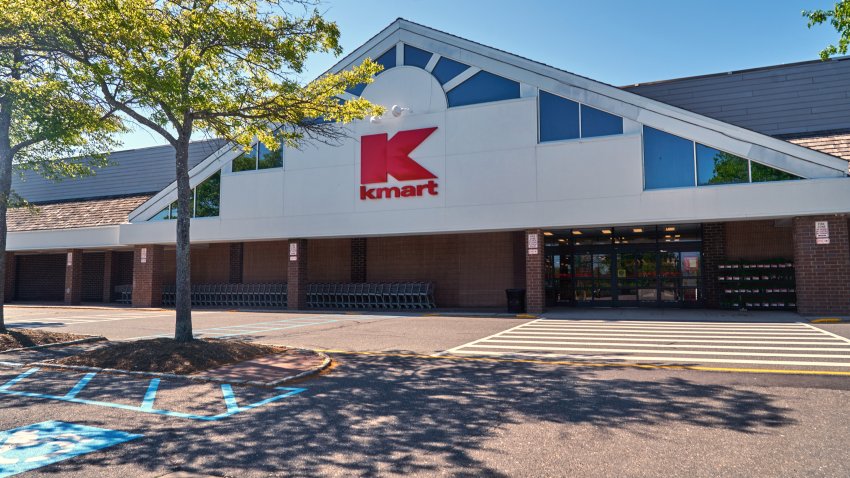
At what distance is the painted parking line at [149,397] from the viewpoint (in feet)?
19.3

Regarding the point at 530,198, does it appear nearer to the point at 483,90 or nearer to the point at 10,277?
the point at 483,90

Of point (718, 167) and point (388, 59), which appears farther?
point (388, 59)

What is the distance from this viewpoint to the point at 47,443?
191 inches

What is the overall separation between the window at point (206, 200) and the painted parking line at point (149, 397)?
16990 mm

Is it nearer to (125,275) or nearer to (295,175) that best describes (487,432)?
(295,175)

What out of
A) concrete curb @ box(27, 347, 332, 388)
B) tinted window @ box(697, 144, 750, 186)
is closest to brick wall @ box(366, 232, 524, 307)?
tinted window @ box(697, 144, 750, 186)

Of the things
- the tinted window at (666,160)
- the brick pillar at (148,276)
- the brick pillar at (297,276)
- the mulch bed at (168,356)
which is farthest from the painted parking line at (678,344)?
the brick pillar at (148,276)

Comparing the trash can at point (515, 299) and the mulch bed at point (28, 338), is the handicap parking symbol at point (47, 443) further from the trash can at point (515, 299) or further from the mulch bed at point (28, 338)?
the trash can at point (515, 299)

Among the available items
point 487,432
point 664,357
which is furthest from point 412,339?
point 487,432

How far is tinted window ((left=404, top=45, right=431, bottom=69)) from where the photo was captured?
68.4ft

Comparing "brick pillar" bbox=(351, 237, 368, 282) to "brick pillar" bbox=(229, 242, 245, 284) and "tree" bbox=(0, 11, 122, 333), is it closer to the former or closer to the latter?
"brick pillar" bbox=(229, 242, 245, 284)

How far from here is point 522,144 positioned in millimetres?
18859

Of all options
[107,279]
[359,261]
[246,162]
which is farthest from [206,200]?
[107,279]

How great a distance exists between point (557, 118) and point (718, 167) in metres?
5.36
